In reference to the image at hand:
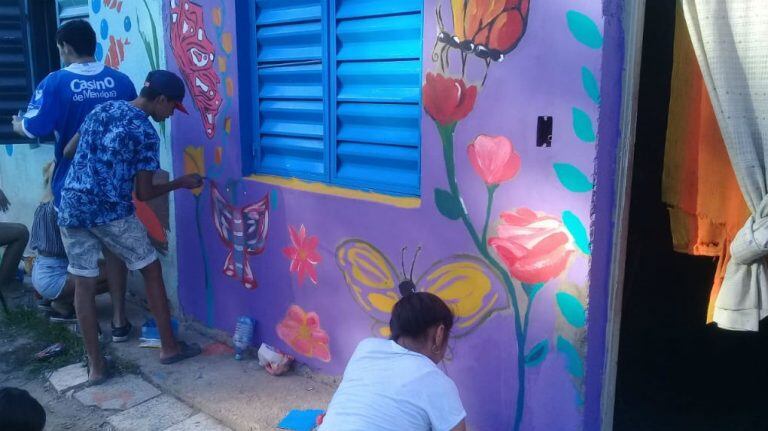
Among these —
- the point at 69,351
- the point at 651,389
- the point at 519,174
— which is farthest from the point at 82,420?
the point at 651,389

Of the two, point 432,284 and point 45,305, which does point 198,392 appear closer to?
point 432,284

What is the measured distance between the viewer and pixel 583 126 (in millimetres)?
2344

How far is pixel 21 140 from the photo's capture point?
491cm

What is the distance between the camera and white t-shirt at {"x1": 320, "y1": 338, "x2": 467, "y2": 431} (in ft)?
6.38

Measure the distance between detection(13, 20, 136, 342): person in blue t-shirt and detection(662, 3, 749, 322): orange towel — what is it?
322 centimetres

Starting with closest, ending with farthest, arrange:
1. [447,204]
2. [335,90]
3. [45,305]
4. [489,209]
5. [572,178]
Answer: [572,178]
[489,209]
[447,204]
[335,90]
[45,305]

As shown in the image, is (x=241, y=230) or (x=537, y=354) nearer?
(x=537, y=354)

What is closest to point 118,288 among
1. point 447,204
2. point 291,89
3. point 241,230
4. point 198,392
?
point 241,230

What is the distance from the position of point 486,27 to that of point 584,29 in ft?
1.39

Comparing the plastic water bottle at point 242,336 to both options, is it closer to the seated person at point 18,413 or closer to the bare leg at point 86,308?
the bare leg at point 86,308

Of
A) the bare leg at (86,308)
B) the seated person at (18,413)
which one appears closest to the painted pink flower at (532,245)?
the seated person at (18,413)

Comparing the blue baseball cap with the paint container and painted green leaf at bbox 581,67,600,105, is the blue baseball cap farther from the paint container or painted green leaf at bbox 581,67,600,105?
painted green leaf at bbox 581,67,600,105

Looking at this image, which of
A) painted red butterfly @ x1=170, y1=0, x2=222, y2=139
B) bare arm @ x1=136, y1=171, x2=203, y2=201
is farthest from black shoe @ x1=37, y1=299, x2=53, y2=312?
painted red butterfly @ x1=170, y1=0, x2=222, y2=139

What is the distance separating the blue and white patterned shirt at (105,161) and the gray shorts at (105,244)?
0.27ft
